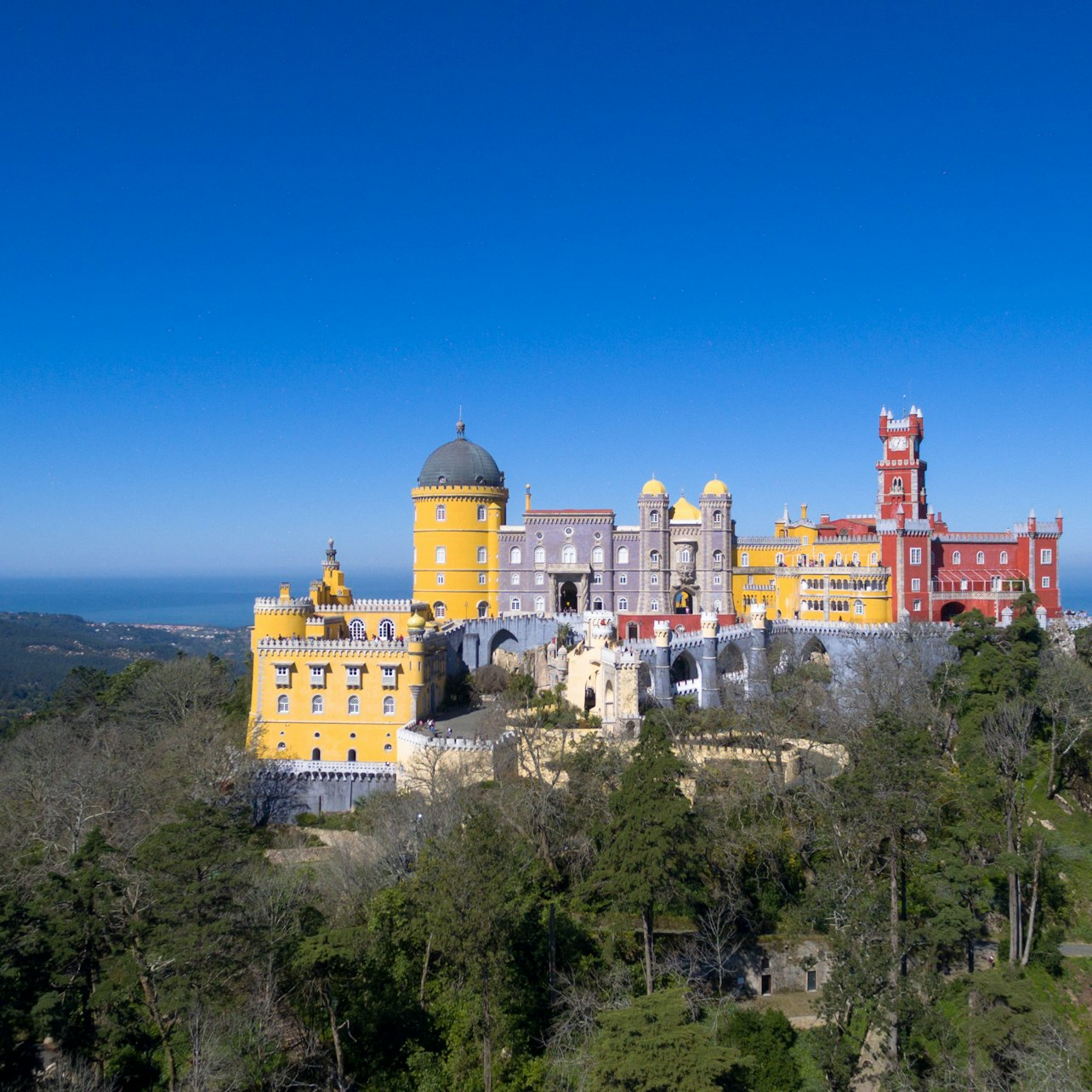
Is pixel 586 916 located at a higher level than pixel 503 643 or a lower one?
lower

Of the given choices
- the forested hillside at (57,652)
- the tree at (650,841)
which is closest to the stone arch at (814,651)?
the tree at (650,841)

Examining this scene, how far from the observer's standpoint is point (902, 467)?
5244 centimetres

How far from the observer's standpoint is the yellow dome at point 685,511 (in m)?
56.9

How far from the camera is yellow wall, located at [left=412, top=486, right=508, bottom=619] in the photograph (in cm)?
5372

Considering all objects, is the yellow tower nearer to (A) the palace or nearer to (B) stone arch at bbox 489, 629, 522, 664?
(A) the palace

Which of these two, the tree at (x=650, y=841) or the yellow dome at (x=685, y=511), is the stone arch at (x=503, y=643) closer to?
the yellow dome at (x=685, y=511)

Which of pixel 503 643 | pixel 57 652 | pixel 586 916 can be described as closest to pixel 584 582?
pixel 503 643

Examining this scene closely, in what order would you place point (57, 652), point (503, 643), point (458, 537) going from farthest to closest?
1. point (57, 652)
2. point (458, 537)
3. point (503, 643)

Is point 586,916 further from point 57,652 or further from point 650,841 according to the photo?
point 57,652

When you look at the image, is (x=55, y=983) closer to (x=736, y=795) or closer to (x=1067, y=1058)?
(x=736, y=795)

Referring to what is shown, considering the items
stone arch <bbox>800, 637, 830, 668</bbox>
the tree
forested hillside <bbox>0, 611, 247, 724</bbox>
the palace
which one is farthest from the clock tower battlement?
forested hillside <bbox>0, 611, 247, 724</bbox>

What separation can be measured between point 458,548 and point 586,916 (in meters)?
28.3

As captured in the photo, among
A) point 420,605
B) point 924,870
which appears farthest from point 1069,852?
point 420,605

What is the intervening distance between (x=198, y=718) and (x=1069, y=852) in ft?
120
